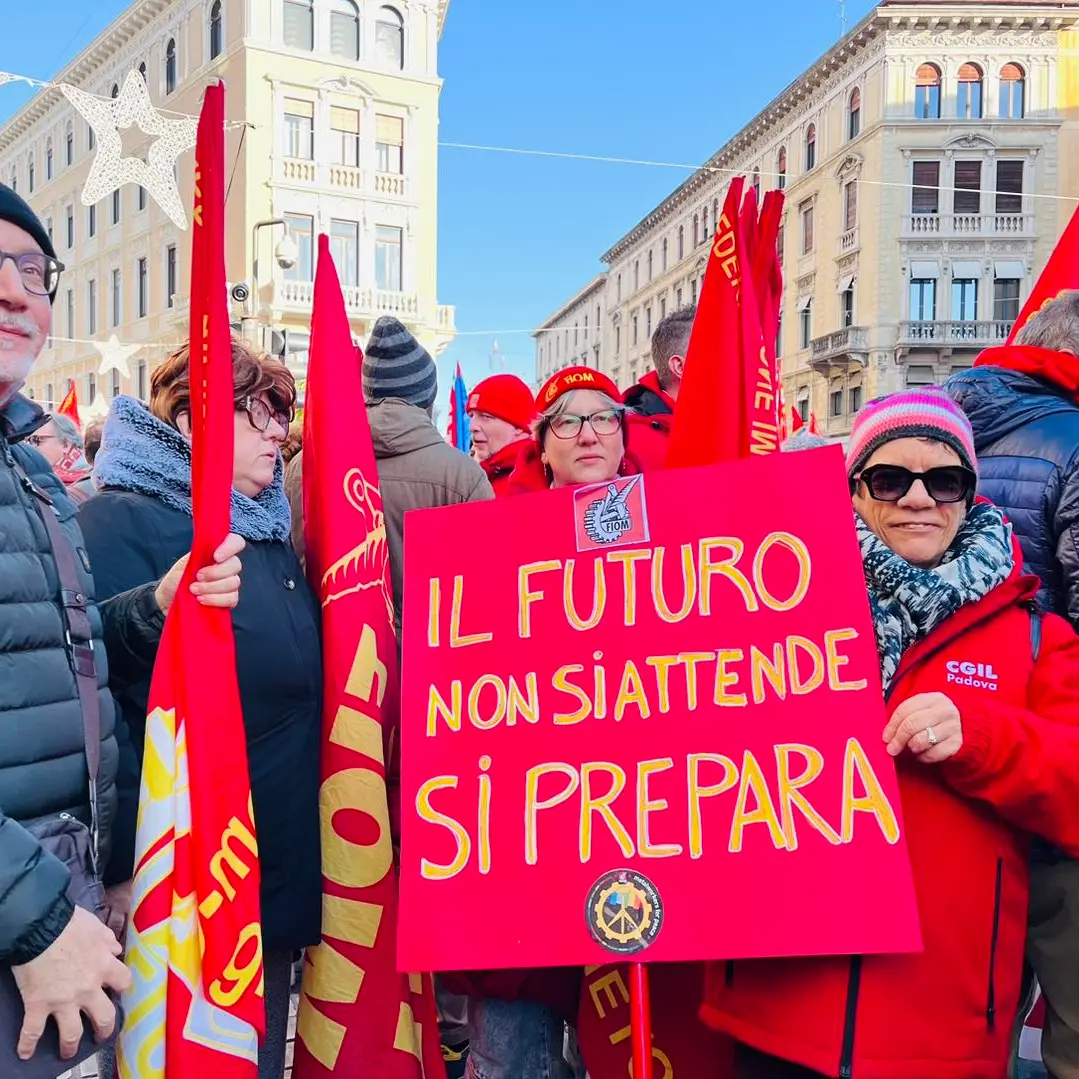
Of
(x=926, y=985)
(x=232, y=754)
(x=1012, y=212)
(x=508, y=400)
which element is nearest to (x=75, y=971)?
(x=232, y=754)

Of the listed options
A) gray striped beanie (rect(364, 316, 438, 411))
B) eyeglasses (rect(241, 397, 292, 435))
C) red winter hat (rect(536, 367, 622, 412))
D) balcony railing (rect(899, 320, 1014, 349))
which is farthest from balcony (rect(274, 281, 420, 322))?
eyeglasses (rect(241, 397, 292, 435))

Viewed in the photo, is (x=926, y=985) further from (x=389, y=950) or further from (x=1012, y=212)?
(x=1012, y=212)

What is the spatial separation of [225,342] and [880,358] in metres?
34.8

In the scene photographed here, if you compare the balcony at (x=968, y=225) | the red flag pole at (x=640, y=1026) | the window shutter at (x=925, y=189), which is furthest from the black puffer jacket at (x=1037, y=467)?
the window shutter at (x=925, y=189)

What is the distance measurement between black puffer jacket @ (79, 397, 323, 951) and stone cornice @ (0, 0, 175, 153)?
102ft

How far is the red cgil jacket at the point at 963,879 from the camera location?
1664 mm

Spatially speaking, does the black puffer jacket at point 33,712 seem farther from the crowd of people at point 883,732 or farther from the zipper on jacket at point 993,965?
the zipper on jacket at point 993,965

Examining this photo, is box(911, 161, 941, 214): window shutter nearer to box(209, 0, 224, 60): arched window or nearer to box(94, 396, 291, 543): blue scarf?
box(209, 0, 224, 60): arched window

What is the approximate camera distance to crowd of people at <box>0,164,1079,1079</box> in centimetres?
157

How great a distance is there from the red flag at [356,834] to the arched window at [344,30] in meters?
27.7

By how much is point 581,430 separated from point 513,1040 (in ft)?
4.84

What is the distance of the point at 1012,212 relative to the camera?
1326 inches

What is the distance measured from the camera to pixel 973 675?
1.77 meters

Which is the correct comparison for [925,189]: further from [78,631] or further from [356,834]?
[78,631]
